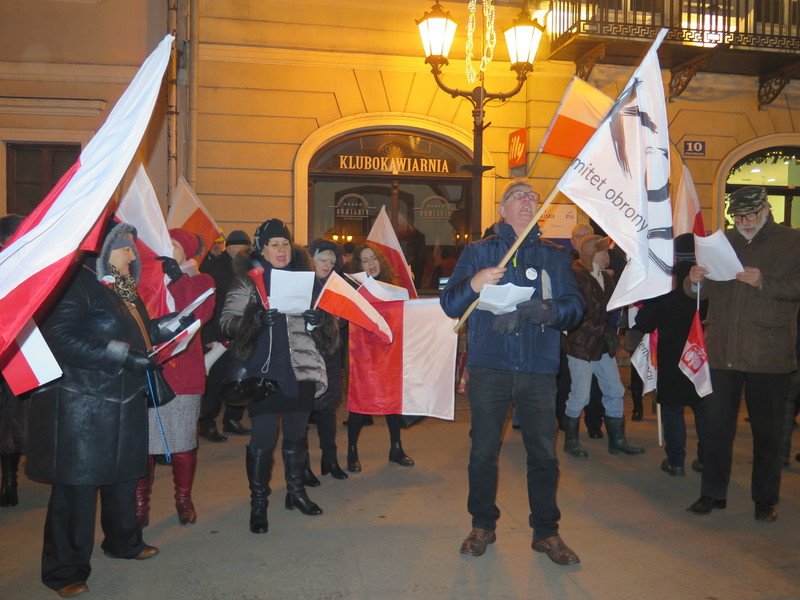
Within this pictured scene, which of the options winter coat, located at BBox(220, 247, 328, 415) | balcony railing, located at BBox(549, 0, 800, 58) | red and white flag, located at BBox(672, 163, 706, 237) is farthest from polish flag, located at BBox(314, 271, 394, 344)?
balcony railing, located at BBox(549, 0, 800, 58)

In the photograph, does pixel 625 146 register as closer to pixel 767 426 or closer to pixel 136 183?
pixel 767 426

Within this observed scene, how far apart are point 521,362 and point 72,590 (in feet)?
8.52

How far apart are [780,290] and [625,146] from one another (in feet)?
5.34

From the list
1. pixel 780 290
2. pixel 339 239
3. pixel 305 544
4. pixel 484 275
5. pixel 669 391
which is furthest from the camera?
pixel 339 239

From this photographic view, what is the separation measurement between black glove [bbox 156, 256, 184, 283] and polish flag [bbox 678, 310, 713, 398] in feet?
11.5


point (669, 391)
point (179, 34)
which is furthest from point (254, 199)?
point (669, 391)

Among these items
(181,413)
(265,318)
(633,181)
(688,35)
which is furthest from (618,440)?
(688,35)

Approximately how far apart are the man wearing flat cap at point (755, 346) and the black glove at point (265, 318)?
2.81m

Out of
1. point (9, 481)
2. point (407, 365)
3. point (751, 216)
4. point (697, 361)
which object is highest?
point (751, 216)

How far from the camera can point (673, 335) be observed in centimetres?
607

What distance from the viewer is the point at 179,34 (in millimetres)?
11047

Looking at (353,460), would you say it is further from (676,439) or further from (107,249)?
(107,249)

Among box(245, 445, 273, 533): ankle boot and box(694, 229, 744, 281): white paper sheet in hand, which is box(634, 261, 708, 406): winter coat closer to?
box(694, 229, 744, 281): white paper sheet in hand

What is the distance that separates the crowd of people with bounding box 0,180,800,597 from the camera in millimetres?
3883
